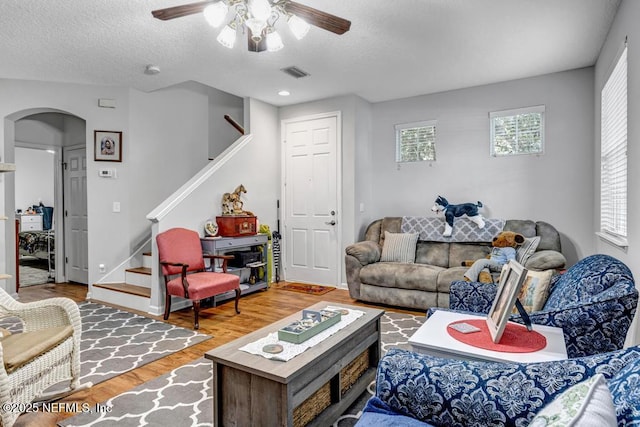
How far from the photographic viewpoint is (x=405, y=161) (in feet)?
16.7

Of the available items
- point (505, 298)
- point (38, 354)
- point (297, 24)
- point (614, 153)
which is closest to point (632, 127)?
point (614, 153)

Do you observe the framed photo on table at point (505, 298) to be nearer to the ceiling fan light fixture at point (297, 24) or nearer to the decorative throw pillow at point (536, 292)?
the decorative throw pillow at point (536, 292)

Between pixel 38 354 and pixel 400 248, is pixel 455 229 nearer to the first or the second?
pixel 400 248

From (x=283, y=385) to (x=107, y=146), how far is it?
4.34 m

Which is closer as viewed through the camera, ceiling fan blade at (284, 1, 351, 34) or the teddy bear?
ceiling fan blade at (284, 1, 351, 34)

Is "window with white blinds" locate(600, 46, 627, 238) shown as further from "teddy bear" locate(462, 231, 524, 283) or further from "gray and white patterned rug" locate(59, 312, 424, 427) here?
"gray and white patterned rug" locate(59, 312, 424, 427)

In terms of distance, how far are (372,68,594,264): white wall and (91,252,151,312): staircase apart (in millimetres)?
3164

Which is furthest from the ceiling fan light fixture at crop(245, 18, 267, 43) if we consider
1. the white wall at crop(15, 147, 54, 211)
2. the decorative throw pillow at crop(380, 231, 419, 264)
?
the white wall at crop(15, 147, 54, 211)

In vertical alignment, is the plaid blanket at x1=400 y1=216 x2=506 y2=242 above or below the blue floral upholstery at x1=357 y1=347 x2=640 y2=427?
above

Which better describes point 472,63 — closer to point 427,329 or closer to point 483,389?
point 427,329

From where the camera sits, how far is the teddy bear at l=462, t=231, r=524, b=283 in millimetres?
3406

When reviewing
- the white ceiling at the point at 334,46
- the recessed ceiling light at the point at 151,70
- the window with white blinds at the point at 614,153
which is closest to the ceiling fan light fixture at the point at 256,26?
the white ceiling at the point at 334,46

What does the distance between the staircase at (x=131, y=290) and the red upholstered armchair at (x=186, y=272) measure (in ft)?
1.33

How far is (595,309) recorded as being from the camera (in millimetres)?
1529
